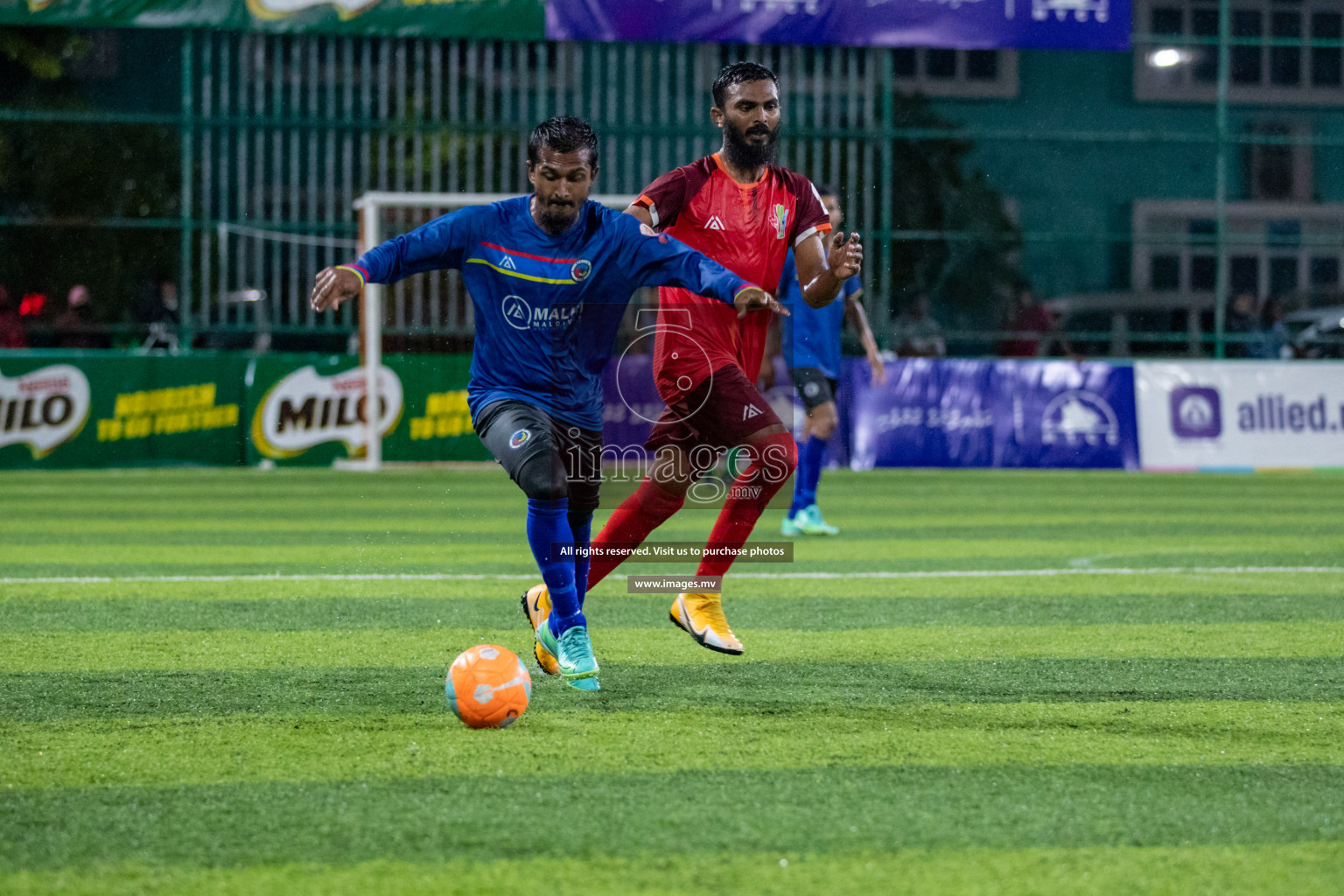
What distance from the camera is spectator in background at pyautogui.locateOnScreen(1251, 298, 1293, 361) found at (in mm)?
18688

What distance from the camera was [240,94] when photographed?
54.4 ft

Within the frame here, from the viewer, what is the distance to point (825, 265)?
→ 5.02 m

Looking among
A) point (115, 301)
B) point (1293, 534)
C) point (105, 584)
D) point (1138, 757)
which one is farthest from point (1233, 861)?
point (115, 301)

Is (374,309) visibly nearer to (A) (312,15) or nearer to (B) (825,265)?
(A) (312,15)

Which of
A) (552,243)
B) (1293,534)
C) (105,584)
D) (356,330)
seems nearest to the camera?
(552,243)

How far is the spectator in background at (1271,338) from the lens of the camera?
→ 1869 cm

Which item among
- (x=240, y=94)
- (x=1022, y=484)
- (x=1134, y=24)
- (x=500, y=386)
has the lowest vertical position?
(x=1022, y=484)

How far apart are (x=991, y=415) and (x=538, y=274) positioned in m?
12.2

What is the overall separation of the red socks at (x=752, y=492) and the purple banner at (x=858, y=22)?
1191cm

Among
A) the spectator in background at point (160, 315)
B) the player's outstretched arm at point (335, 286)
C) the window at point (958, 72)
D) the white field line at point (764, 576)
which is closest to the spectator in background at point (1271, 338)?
the window at point (958, 72)

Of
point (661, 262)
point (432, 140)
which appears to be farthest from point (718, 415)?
point (432, 140)

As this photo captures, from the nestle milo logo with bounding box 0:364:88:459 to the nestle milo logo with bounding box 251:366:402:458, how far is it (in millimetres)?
1791

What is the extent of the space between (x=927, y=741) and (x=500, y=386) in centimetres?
183

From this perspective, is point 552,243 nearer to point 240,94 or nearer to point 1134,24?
point 240,94
